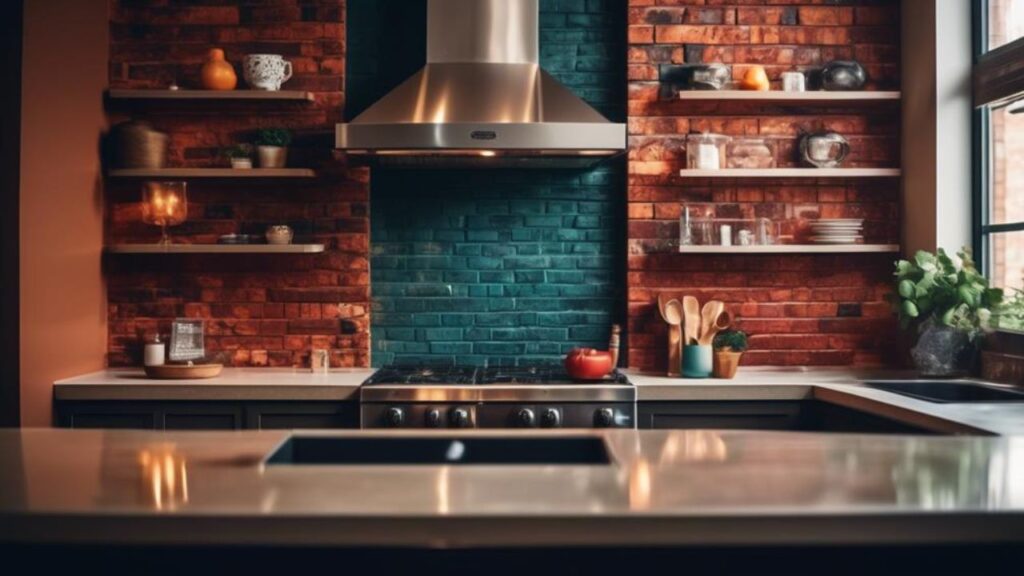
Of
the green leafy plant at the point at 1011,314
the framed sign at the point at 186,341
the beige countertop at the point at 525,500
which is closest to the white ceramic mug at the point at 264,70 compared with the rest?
the framed sign at the point at 186,341

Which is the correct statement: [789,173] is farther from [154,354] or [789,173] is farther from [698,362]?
[154,354]

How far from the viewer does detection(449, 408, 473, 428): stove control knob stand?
3498mm

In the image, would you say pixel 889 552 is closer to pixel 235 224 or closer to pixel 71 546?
pixel 71 546

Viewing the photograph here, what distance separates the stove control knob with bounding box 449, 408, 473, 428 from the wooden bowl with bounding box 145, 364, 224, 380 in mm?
1088

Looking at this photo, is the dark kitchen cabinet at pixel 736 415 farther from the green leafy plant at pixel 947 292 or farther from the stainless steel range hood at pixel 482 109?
the stainless steel range hood at pixel 482 109

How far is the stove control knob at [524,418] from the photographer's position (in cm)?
350

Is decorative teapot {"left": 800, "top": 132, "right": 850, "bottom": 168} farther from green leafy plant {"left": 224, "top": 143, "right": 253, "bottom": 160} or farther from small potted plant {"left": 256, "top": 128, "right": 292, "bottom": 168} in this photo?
green leafy plant {"left": 224, "top": 143, "right": 253, "bottom": 160}

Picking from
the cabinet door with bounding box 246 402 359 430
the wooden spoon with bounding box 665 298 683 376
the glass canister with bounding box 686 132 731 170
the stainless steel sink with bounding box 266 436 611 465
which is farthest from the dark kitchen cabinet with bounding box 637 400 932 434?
the stainless steel sink with bounding box 266 436 611 465

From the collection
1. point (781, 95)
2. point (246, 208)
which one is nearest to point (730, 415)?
point (781, 95)

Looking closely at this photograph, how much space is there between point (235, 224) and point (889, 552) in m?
3.35

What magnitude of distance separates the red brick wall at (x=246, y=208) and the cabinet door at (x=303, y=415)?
0.63m

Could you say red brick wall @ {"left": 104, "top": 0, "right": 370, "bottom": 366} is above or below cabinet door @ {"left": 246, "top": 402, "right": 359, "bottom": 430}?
above

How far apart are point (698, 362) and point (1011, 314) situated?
124 centimetres

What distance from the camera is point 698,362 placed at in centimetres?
390
